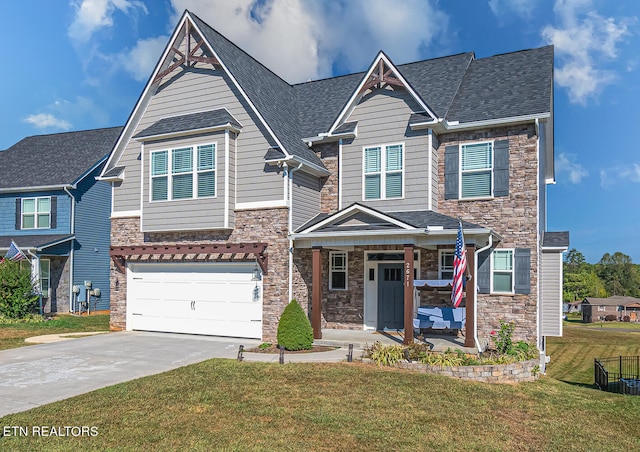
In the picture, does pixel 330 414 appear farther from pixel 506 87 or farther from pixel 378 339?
pixel 506 87

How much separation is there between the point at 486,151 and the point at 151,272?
11828mm

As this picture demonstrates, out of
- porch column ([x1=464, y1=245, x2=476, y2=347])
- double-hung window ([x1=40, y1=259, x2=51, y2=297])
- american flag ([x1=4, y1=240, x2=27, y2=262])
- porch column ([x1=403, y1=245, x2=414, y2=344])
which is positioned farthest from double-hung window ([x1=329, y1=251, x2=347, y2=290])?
double-hung window ([x1=40, y1=259, x2=51, y2=297])

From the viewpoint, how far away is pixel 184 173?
16.8 meters

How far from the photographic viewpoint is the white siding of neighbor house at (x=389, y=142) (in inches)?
619

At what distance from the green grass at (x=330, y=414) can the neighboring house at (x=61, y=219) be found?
17.6 metres

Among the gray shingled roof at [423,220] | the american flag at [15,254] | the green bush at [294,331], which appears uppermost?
the gray shingled roof at [423,220]

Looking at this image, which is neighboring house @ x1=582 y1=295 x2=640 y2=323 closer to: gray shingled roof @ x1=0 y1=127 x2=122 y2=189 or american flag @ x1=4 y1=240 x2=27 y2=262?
gray shingled roof @ x1=0 y1=127 x2=122 y2=189

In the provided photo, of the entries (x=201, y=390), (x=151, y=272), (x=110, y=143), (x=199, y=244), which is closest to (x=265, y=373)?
(x=201, y=390)

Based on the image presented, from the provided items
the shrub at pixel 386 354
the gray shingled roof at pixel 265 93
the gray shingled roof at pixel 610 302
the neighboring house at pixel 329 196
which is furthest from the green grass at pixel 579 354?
the gray shingled roof at pixel 610 302

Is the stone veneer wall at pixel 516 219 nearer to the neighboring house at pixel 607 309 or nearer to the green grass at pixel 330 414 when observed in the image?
the green grass at pixel 330 414

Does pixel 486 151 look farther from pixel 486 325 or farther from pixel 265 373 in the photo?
pixel 265 373

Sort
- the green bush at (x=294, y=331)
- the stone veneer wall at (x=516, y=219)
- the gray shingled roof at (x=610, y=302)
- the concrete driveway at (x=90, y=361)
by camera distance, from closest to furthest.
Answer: the concrete driveway at (x=90, y=361)
the green bush at (x=294, y=331)
the stone veneer wall at (x=516, y=219)
the gray shingled roof at (x=610, y=302)

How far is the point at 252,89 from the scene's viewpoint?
672 inches

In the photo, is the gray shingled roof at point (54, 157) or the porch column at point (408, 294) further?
the gray shingled roof at point (54, 157)
